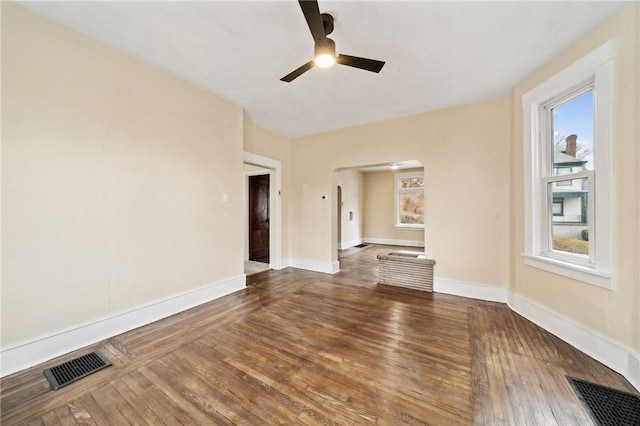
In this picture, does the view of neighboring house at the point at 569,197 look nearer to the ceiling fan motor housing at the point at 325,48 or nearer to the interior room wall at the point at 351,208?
the ceiling fan motor housing at the point at 325,48

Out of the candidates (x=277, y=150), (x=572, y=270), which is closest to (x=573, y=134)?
(x=572, y=270)

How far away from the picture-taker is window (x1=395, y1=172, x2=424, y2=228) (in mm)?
7922

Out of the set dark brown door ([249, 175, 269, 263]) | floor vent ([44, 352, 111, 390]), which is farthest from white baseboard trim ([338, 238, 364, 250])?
floor vent ([44, 352, 111, 390])

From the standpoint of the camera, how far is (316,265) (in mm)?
4961

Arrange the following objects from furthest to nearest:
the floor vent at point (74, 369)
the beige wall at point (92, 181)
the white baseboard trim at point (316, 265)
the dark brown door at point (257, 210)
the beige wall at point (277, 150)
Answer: the dark brown door at point (257, 210), the white baseboard trim at point (316, 265), the beige wall at point (277, 150), the beige wall at point (92, 181), the floor vent at point (74, 369)

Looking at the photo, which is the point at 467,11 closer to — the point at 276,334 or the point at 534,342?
the point at 534,342

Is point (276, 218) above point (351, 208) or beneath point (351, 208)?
beneath

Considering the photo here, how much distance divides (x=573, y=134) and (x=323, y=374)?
10.9ft

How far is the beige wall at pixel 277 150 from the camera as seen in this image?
14.3ft

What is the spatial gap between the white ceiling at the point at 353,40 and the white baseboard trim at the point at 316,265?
311 cm

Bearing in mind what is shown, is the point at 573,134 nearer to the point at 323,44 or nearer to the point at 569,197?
the point at 569,197

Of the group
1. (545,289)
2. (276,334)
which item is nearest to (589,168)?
(545,289)

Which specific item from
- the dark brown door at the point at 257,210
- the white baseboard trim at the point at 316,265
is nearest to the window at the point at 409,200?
the white baseboard trim at the point at 316,265

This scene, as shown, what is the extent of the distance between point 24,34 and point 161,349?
9.43 ft
